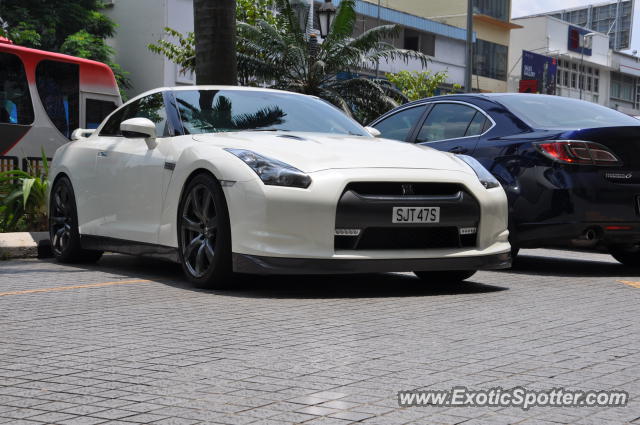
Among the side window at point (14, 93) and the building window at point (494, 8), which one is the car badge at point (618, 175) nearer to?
the side window at point (14, 93)

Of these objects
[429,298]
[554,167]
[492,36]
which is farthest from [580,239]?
[492,36]

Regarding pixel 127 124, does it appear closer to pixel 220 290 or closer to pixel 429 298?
pixel 220 290

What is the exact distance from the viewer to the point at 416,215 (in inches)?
245

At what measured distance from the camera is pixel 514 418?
324 centimetres

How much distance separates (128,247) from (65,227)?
Result: 1290 millimetres

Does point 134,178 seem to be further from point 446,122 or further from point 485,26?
point 485,26

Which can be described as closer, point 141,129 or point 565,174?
point 141,129

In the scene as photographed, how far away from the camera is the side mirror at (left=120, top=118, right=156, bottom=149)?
7156 millimetres

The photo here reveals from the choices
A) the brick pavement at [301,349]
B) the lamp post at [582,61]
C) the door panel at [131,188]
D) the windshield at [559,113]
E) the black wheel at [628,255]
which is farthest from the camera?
the lamp post at [582,61]

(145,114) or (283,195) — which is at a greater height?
(145,114)

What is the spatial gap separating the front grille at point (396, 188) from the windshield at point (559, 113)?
76.6 inches

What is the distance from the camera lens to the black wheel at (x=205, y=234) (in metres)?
6.24

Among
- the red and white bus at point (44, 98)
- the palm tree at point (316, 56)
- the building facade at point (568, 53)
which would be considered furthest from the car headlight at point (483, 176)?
the building facade at point (568, 53)

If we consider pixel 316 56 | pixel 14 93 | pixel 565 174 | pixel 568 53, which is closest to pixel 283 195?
pixel 565 174
